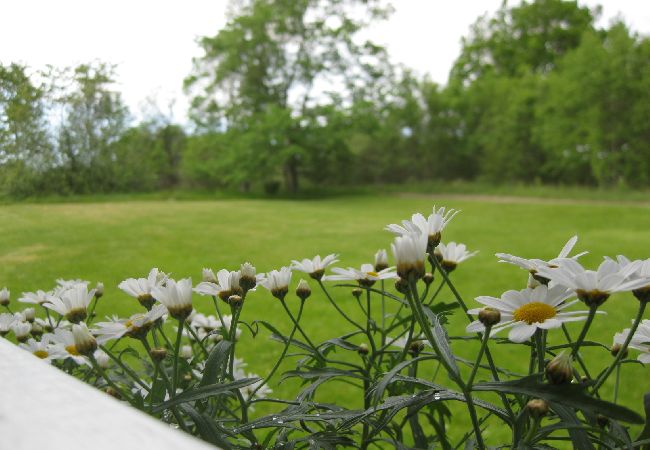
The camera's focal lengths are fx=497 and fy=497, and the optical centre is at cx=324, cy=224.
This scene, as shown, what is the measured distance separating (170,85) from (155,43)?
8cm

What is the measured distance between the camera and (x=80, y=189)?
79cm

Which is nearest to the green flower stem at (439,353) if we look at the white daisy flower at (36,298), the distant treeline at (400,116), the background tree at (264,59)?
the white daisy flower at (36,298)

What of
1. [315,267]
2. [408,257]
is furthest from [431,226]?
[315,267]

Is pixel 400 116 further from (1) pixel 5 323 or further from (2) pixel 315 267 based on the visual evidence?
(1) pixel 5 323

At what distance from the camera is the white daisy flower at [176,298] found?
43 cm

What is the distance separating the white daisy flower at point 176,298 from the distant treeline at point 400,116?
0.44m

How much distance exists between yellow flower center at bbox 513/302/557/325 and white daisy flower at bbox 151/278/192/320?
0.90 feet

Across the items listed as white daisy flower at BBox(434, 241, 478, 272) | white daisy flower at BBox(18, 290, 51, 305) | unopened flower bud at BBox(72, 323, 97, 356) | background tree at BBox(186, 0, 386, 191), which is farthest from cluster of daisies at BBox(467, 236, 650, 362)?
background tree at BBox(186, 0, 386, 191)

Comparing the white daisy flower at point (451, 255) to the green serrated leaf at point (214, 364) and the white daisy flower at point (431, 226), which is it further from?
the green serrated leaf at point (214, 364)

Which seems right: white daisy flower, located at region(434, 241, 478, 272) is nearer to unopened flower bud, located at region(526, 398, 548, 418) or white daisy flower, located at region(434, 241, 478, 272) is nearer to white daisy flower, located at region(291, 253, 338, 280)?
white daisy flower, located at region(291, 253, 338, 280)

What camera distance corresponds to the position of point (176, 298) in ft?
1.42

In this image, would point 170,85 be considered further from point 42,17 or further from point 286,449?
point 286,449

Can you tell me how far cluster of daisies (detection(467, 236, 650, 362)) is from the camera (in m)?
0.35

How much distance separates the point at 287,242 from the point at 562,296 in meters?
0.82
